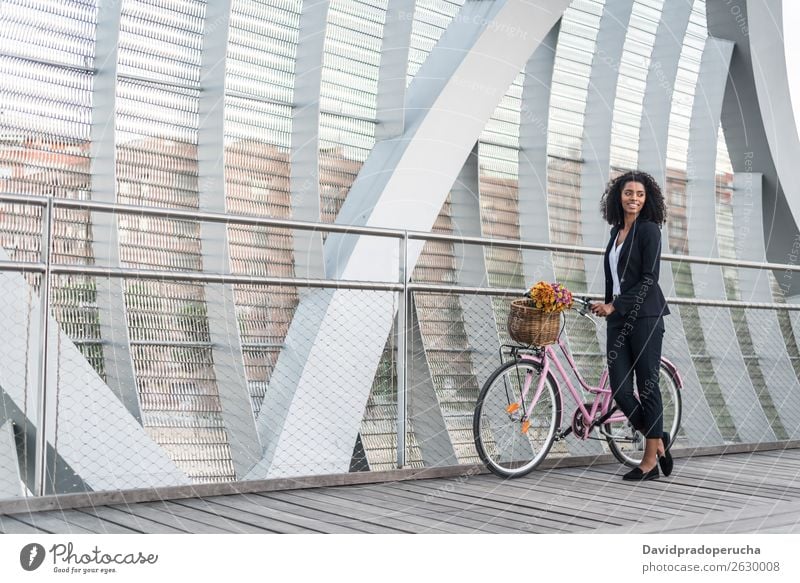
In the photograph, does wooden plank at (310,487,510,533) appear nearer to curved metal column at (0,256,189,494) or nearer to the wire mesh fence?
the wire mesh fence

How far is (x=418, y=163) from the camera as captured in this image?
22.7 ft

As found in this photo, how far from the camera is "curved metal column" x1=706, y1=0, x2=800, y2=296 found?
953 cm

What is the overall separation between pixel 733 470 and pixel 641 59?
239 inches

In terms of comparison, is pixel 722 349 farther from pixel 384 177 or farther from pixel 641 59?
pixel 641 59

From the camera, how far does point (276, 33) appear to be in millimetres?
6836

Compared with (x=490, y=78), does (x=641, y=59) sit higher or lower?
higher

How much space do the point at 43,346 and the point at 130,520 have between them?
0.80 meters

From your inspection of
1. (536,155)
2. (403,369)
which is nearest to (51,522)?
(403,369)

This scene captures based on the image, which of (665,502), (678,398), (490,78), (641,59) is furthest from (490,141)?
(665,502)

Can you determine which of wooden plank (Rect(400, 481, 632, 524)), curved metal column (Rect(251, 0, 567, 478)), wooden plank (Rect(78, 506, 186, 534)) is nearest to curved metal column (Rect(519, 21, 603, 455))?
curved metal column (Rect(251, 0, 567, 478))

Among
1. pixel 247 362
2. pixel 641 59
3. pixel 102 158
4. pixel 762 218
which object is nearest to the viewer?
pixel 102 158

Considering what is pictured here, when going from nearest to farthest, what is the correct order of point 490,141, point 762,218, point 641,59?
1. point 490,141
2. point 641,59
3. point 762,218

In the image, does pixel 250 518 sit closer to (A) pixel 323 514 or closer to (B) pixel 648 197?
(A) pixel 323 514

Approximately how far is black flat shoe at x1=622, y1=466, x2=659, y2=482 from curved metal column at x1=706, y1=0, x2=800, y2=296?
6276mm
